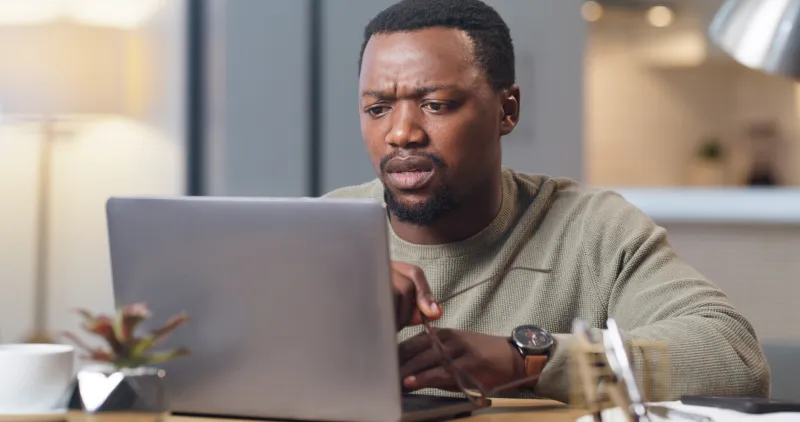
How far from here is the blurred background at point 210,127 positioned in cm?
333

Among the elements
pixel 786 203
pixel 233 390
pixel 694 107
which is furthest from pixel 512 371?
pixel 694 107

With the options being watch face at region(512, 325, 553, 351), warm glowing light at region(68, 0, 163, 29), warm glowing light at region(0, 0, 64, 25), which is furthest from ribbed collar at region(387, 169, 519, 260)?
warm glowing light at region(0, 0, 64, 25)

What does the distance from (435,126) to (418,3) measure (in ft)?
0.64

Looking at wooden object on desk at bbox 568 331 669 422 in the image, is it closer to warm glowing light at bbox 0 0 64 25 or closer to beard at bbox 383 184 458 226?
beard at bbox 383 184 458 226

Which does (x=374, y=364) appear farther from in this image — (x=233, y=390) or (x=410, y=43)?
(x=410, y=43)

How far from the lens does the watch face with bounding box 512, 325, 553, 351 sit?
1.24 meters

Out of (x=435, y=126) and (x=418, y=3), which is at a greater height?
(x=418, y=3)

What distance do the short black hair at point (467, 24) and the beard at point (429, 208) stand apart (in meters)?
0.18

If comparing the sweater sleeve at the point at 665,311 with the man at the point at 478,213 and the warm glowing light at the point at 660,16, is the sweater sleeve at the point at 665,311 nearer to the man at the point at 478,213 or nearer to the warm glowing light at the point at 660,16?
the man at the point at 478,213

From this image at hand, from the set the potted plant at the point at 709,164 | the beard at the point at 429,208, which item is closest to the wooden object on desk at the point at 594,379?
the beard at the point at 429,208

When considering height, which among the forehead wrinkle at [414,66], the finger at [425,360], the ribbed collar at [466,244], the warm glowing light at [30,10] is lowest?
the finger at [425,360]

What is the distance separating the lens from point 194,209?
3.40 ft

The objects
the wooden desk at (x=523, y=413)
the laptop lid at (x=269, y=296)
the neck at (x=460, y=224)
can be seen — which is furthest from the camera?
the neck at (x=460, y=224)

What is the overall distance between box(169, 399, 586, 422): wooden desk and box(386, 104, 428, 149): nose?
40 centimetres
